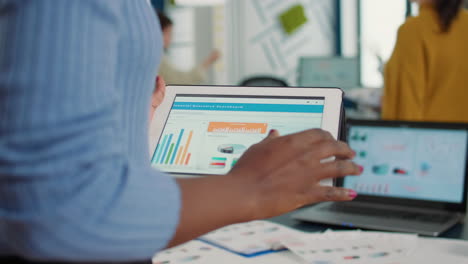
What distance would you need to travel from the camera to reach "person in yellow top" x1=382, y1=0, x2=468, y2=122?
2.27m

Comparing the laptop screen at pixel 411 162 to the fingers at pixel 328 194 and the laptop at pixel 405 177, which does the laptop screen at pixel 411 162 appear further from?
the fingers at pixel 328 194

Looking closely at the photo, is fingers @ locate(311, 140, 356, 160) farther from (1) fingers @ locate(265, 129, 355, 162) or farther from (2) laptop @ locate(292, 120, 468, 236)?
(2) laptop @ locate(292, 120, 468, 236)

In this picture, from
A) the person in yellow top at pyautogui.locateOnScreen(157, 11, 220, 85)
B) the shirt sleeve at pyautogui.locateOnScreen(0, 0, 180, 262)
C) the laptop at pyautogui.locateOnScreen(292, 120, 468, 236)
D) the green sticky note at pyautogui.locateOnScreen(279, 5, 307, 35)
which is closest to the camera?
the shirt sleeve at pyautogui.locateOnScreen(0, 0, 180, 262)

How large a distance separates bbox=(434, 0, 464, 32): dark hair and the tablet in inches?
60.0

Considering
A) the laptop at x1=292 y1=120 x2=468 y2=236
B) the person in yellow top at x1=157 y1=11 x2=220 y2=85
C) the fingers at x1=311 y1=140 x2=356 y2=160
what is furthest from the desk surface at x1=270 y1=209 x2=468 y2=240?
the person in yellow top at x1=157 y1=11 x2=220 y2=85

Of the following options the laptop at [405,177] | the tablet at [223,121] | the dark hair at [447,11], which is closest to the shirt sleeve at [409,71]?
the dark hair at [447,11]

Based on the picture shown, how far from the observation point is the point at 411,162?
1.67m

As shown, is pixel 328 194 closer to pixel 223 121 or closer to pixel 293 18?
pixel 223 121

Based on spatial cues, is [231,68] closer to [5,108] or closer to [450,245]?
[450,245]

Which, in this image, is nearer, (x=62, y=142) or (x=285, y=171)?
(x=62, y=142)

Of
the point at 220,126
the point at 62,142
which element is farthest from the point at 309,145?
the point at 220,126

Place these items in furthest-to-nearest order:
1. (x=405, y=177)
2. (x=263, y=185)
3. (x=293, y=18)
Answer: (x=293, y=18)
(x=405, y=177)
(x=263, y=185)

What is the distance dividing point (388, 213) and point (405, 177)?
0.14m

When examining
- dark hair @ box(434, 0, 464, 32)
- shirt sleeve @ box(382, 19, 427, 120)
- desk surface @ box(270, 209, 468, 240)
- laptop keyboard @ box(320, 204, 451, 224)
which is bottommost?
desk surface @ box(270, 209, 468, 240)
